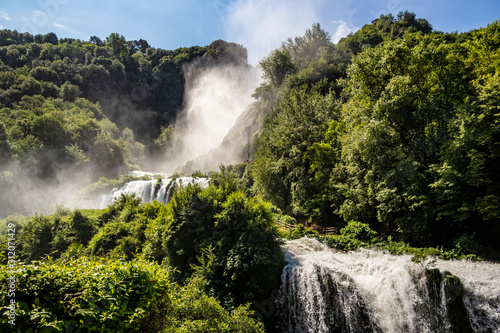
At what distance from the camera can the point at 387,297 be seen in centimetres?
992

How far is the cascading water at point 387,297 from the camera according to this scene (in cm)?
902

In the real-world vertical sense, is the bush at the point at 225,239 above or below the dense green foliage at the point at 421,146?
below

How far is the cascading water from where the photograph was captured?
902 centimetres

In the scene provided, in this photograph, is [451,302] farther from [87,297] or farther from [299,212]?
[299,212]

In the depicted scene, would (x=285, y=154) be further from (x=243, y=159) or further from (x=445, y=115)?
(x=243, y=159)

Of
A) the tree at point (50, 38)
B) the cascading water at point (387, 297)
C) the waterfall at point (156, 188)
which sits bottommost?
the cascading water at point (387, 297)

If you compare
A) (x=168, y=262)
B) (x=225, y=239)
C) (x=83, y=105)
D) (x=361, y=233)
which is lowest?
(x=168, y=262)

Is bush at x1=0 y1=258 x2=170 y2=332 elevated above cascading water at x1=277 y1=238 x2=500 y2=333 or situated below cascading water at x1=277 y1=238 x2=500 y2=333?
above

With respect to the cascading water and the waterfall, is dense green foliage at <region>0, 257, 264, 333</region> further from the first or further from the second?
the waterfall

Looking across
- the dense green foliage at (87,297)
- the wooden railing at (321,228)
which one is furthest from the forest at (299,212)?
the wooden railing at (321,228)

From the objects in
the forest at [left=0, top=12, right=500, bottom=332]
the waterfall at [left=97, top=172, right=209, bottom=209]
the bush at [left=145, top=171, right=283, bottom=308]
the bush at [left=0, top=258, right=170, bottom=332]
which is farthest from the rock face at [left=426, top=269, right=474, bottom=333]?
the waterfall at [left=97, top=172, right=209, bottom=209]

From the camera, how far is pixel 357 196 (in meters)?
18.9

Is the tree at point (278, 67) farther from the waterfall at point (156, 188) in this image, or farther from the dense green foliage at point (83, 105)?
the dense green foliage at point (83, 105)

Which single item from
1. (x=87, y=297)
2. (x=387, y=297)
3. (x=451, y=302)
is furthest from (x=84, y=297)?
(x=451, y=302)
